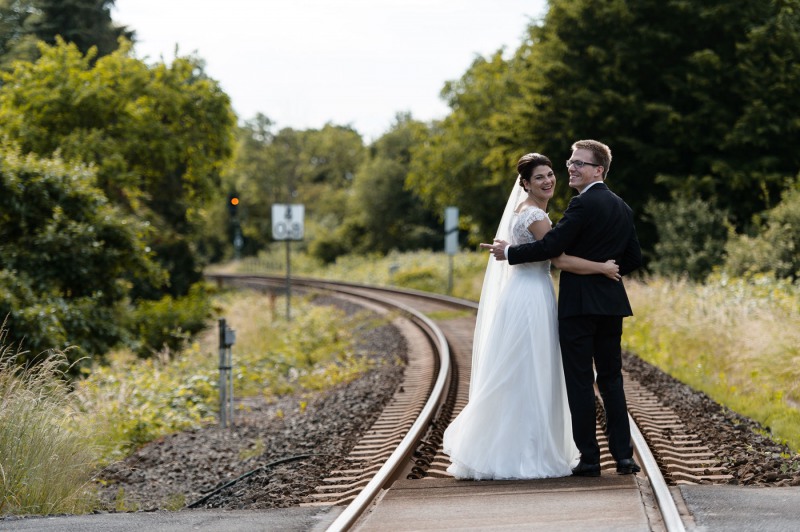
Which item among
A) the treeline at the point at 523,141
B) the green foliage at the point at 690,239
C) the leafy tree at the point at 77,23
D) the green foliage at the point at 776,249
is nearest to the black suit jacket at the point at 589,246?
the treeline at the point at 523,141

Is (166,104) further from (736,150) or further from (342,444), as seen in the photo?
(342,444)

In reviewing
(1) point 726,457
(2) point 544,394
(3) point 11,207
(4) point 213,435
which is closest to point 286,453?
(4) point 213,435

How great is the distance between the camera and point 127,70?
24.5 m

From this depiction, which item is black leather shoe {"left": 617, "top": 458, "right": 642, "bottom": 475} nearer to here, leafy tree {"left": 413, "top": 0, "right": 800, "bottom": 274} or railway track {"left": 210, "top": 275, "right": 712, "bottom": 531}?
railway track {"left": 210, "top": 275, "right": 712, "bottom": 531}

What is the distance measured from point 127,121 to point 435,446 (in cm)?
1942

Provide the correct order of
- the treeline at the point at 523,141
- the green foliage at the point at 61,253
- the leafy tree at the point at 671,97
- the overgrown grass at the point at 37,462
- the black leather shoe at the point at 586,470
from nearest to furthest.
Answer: the black leather shoe at the point at 586,470
the overgrown grass at the point at 37,462
the green foliage at the point at 61,253
the treeline at the point at 523,141
the leafy tree at the point at 671,97

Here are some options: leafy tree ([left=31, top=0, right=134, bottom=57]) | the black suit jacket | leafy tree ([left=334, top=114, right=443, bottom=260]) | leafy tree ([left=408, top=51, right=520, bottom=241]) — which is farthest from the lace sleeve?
leafy tree ([left=334, top=114, right=443, bottom=260])

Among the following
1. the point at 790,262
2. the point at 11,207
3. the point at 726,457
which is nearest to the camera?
the point at 726,457

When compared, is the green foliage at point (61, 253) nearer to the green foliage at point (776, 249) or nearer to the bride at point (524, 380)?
the bride at point (524, 380)

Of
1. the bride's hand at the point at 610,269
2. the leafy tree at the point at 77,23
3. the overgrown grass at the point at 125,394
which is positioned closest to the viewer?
the bride's hand at the point at 610,269

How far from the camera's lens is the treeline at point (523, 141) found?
13.1 meters

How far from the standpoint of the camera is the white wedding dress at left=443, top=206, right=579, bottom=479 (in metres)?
5.46

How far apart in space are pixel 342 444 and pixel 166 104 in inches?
781

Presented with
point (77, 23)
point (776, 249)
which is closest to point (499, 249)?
point (776, 249)
